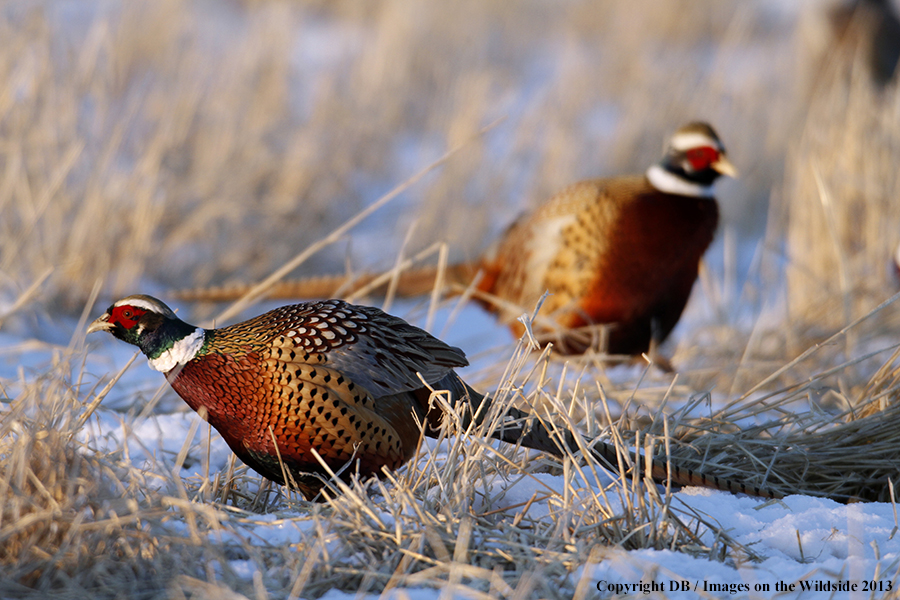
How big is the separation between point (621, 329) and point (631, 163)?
11.5 feet

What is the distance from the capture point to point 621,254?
3.56 metres

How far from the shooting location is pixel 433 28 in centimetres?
871

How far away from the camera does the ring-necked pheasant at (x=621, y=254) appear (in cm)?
357

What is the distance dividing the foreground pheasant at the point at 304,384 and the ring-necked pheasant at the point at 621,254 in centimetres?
130

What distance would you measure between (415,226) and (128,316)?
137 cm

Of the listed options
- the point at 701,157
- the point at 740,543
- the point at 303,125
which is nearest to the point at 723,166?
the point at 701,157

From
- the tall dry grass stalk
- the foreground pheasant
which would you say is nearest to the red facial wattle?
the foreground pheasant

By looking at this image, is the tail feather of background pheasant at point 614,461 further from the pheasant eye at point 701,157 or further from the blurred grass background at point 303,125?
the pheasant eye at point 701,157

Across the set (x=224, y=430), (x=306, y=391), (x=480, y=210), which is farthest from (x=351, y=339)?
(x=480, y=210)

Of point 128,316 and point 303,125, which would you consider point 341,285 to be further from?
point 303,125

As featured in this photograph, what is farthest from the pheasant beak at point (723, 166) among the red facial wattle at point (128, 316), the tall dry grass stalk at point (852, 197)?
the red facial wattle at point (128, 316)

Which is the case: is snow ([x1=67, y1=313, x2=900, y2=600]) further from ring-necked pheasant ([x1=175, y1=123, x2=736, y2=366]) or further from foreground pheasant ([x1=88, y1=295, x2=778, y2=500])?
ring-necked pheasant ([x1=175, y1=123, x2=736, y2=366])

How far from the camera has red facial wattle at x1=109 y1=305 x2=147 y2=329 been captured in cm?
212

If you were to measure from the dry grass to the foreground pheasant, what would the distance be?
11 centimetres
